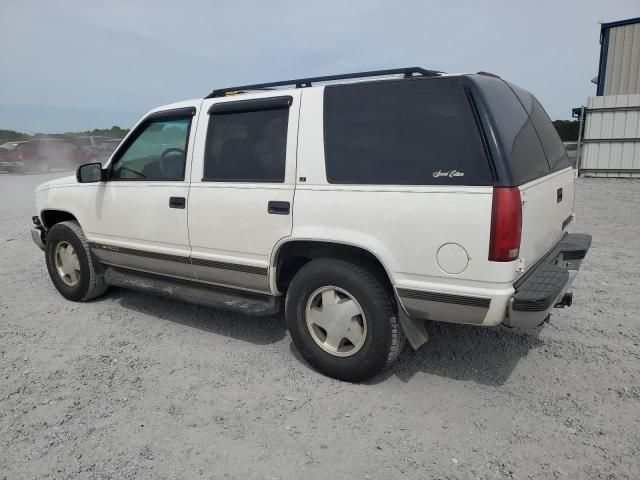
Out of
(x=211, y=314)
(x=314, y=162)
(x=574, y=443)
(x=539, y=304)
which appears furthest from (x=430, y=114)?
(x=211, y=314)

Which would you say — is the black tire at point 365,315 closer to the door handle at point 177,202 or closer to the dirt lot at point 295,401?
the dirt lot at point 295,401

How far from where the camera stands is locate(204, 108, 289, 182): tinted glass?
3.40m

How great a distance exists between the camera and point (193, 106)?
155 inches

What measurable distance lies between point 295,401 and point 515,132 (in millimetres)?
2158

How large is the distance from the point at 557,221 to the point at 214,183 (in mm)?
2537

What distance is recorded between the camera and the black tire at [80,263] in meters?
4.73

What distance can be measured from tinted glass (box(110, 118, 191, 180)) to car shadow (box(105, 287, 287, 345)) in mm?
1125

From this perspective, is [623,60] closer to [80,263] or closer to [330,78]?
[330,78]

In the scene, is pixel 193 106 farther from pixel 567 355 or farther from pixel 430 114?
pixel 567 355

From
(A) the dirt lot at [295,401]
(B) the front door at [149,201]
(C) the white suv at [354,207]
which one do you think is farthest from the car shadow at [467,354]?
(B) the front door at [149,201]

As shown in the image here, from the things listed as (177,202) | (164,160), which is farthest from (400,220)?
(164,160)

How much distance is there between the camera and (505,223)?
2.54 m

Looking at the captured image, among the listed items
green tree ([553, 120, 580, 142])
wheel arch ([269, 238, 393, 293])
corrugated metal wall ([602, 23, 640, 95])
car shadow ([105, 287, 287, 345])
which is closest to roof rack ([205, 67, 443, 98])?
wheel arch ([269, 238, 393, 293])

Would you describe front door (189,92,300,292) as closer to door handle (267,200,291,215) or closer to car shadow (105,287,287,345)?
door handle (267,200,291,215)
